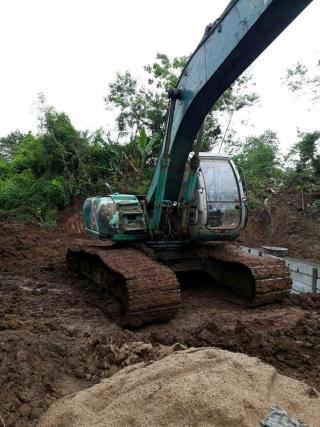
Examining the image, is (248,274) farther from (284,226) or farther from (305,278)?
(284,226)

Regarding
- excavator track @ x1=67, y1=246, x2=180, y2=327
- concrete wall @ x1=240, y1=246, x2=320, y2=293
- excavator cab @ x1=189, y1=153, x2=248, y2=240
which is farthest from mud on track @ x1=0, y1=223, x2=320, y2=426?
excavator cab @ x1=189, y1=153, x2=248, y2=240

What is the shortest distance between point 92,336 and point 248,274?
2227 millimetres

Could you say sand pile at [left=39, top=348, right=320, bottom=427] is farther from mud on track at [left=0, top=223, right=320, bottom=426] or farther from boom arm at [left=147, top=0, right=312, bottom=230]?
boom arm at [left=147, top=0, right=312, bottom=230]

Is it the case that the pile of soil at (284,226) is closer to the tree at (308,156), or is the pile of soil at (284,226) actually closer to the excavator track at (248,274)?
the tree at (308,156)

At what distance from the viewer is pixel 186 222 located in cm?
586

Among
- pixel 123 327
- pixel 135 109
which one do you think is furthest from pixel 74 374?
pixel 135 109

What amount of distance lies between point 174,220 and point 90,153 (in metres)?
9.94

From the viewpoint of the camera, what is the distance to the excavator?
4.63m

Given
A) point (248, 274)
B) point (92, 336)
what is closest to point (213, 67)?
point (248, 274)

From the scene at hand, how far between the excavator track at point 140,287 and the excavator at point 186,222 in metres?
0.01

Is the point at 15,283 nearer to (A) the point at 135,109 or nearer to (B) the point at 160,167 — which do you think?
(B) the point at 160,167

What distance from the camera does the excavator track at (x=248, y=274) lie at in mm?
5430

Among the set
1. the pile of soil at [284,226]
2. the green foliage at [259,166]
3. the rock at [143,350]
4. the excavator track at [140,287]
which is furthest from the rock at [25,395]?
the green foliage at [259,166]

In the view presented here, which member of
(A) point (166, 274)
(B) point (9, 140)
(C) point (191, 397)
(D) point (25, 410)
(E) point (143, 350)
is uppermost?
(B) point (9, 140)
